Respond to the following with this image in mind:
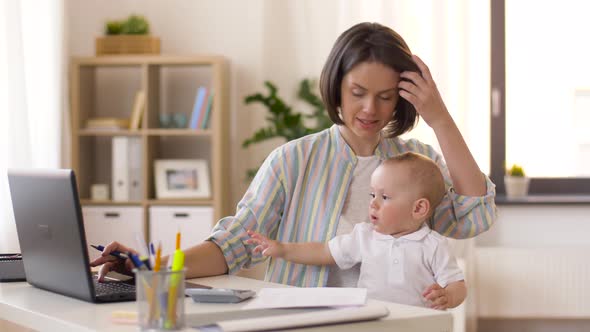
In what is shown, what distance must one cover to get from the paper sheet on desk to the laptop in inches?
10.6

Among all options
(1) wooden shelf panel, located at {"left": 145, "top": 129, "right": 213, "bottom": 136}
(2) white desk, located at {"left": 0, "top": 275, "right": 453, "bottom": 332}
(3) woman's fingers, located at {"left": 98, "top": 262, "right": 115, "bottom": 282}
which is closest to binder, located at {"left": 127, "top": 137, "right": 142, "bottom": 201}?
(1) wooden shelf panel, located at {"left": 145, "top": 129, "right": 213, "bottom": 136}

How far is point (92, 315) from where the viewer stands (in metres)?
1.56

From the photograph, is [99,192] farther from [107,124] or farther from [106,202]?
[107,124]

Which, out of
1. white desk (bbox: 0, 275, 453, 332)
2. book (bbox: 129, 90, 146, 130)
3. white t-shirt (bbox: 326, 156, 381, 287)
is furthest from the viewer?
book (bbox: 129, 90, 146, 130)

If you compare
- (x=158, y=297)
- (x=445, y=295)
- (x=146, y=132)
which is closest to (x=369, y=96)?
(x=445, y=295)

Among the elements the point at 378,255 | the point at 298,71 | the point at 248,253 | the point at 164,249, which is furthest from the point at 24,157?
the point at 378,255

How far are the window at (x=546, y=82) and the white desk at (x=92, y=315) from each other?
3.27 metres

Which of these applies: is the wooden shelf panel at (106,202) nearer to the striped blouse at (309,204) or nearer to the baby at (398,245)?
the striped blouse at (309,204)

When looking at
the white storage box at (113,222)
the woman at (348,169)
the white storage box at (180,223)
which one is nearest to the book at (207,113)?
the white storage box at (180,223)

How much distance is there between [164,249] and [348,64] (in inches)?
105

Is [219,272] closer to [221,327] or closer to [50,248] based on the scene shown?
[50,248]

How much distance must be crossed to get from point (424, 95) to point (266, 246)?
0.49 metres

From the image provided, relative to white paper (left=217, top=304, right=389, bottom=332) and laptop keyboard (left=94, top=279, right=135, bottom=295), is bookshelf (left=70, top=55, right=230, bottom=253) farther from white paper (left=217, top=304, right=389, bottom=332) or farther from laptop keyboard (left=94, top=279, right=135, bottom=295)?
white paper (left=217, top=304, right=389, bottom=332)

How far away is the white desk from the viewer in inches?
58.6
